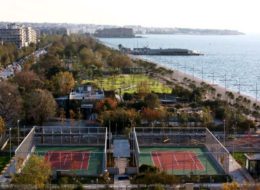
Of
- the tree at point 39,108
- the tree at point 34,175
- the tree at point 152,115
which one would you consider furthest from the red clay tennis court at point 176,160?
the tree at point 39,108

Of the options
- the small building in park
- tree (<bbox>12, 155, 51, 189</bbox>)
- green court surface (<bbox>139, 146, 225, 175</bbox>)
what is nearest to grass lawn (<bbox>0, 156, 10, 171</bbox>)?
tree (<bbox>12, 155, 51, 189</bbox>)

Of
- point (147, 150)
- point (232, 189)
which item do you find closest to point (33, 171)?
point (232, 189)

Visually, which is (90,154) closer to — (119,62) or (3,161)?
(3,161)

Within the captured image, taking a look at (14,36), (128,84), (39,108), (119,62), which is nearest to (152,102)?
(39,108)

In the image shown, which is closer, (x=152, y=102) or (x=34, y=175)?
(x=34, y=175)

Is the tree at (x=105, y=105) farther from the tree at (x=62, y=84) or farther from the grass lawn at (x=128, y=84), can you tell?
the grass lawn at (x=128, y=84)

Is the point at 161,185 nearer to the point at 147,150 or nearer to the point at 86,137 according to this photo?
the point at 147,150
